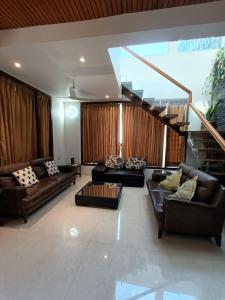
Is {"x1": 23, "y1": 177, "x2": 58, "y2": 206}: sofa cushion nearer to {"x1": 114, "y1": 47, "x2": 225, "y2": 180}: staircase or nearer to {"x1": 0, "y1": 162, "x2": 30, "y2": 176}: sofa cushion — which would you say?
{"x1": 0, "y1": 162, "x2": 30, "y2": 176}: sofa cushion

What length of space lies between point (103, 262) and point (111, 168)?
3540mm

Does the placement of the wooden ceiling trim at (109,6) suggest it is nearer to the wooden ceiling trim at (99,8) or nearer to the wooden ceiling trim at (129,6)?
the wooden ceiling trim at (99,8)

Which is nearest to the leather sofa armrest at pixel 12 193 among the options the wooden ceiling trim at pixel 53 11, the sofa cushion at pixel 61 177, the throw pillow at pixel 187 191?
the sofa cushion at pixel 61 177

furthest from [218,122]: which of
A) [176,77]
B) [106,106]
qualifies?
[106,106]

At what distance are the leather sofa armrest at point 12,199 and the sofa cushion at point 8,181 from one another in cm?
24

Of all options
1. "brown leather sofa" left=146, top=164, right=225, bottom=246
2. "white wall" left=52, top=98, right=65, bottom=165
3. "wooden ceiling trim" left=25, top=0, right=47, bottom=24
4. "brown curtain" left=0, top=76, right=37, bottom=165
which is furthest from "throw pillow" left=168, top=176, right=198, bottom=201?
"white wall" left=52, top=98, right=65, bottom=165

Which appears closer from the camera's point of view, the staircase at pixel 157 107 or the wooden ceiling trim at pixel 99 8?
the wooden ceiling trim at pixel 99 8

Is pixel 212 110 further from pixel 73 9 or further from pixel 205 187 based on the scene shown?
pixel 73 9

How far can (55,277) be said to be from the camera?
5.76 ft

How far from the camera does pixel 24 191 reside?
280 centimetres

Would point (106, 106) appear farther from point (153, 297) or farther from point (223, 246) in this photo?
point (153, 297)

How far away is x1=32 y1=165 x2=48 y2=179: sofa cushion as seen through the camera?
13.2 feet

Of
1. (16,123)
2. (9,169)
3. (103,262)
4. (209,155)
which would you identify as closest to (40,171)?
(9,169)

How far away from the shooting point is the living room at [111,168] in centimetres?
182
